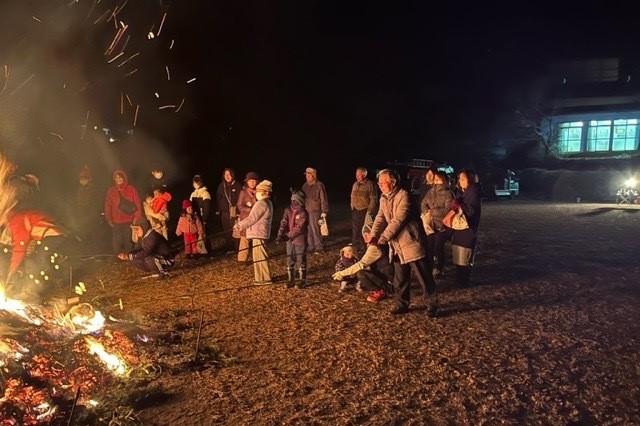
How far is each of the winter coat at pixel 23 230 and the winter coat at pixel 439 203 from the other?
6.03 meters

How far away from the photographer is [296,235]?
26.9ft

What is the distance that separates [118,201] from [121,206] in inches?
4.6

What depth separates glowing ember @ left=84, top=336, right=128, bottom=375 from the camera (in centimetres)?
487

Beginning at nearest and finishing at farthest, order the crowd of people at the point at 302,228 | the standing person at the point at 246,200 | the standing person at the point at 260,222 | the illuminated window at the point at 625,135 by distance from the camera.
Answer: the crowd of people at the point at 302,228 < the standing person at the point at 260,222 < the standing person at the point at 246,200 < the illuminated window at the point at 625,135

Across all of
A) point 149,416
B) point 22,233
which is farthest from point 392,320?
point 22,233

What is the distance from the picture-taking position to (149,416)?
160 inches

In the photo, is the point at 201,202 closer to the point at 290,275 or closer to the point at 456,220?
the point at 290,275

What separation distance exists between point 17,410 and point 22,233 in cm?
373

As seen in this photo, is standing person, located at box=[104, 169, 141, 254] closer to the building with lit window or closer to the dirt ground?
the dirt ground

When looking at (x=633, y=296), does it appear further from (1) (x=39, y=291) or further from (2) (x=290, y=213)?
(1) (x=39, y=291)

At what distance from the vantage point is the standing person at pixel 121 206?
10023 millimetres

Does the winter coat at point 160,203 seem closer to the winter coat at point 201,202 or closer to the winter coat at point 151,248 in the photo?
the winter coat at point 201,202

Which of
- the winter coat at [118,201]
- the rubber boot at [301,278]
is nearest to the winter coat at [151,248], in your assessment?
the winter coat at [118,201]

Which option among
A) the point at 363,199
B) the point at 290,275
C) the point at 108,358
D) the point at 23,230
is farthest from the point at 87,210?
the point at 108,358
